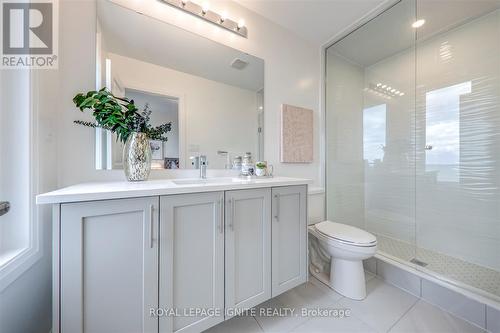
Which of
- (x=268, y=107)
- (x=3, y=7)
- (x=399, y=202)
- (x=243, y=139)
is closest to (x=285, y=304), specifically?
(x=243, y=139)

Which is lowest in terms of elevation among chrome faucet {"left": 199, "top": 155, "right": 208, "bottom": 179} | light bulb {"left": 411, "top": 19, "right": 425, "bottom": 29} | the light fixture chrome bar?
chrome faucet {"left": 199, "top": 155, "right": 208, "bottom": 179}

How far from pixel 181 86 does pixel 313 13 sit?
136cm

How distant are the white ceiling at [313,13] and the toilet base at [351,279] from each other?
2105 millimetres

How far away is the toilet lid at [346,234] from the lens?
4.48 ft

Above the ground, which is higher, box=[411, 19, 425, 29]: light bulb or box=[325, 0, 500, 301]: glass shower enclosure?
box=[411, 19, 425, 29]: light bulb

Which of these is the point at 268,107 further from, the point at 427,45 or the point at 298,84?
the point at 427,45

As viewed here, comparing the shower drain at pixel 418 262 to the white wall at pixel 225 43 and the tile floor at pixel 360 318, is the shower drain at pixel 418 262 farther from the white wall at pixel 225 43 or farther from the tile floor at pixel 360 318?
the white wall at pixel 225 43

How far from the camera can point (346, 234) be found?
1470 mm

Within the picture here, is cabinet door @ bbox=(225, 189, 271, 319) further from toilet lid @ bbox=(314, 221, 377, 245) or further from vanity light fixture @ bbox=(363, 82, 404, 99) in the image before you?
vanity light fixture @ bbox=(363, 82, 404, 99)

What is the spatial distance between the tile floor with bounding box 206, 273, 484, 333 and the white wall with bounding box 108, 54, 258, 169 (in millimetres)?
1097

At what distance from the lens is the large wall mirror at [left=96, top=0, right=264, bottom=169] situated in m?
1.15

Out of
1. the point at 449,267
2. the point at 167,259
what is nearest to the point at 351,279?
the point at 449,267

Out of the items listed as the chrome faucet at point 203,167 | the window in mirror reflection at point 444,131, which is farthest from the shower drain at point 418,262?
the chrome faucet at point 203,167

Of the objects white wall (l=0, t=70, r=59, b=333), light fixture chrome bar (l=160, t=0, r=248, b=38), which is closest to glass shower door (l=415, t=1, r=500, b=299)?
light fixture chrome bar (l=160, t=0, r=248, b=38)
